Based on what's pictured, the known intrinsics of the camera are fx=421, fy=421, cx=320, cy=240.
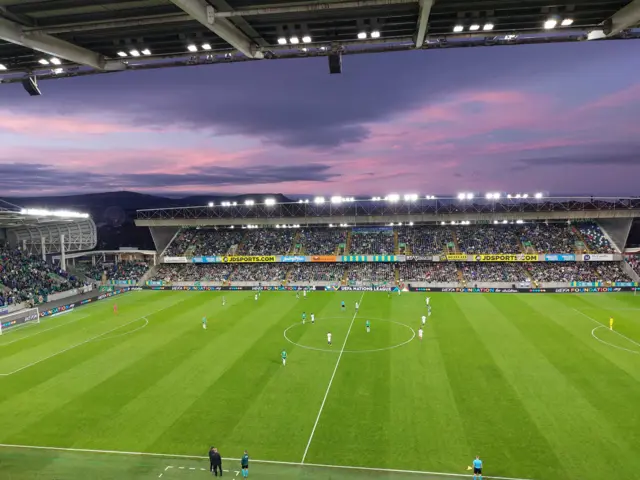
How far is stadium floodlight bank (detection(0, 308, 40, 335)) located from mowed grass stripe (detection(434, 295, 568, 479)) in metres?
37.9

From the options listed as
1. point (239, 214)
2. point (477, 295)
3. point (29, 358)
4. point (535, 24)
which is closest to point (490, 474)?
point (535, 24)

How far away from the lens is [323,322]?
1503 inches

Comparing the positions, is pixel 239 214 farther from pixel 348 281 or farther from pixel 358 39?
pixel 358 39

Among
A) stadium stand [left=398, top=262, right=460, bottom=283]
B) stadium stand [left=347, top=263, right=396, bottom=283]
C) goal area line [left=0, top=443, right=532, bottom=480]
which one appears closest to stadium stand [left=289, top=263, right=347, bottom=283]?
stadium stand [left=347, top=263, right=396, bottom=283]

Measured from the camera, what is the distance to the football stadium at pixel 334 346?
17391 mm

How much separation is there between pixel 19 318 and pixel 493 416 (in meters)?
41.6

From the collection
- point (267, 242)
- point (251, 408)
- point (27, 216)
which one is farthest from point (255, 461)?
point (267, 242)

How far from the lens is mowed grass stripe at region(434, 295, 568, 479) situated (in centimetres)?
1608

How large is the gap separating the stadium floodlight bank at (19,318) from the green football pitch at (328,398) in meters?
2.40

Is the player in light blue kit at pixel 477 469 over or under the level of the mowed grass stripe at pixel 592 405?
over

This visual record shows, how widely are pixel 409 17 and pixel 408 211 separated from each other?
53343 mm

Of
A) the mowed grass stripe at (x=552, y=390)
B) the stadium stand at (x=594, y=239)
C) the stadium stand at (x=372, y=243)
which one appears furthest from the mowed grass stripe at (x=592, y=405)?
the stadium stand at (x=372, y=243)

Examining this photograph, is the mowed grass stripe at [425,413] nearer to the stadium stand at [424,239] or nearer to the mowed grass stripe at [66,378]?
the mowed grass stripe at [66,378]

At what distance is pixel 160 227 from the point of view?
2699 inches
